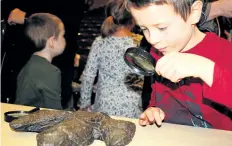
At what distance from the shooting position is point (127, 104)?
1.99m

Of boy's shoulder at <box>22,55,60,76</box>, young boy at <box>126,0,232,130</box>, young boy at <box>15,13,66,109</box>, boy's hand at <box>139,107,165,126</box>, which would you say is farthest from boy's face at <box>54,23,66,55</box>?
boy's hand at <box>139,107,165,126</box>

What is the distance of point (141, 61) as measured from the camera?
37.1 inches

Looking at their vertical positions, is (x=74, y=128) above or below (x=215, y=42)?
below

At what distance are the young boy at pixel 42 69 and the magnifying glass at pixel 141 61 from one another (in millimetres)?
981

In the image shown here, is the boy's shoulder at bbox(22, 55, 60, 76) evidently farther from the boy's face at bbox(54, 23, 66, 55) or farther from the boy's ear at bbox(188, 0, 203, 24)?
the boy's ear at bbox(188, 0, 203, 24)

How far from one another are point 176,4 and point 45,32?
1.39 m

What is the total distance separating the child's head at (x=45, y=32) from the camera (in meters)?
2.11

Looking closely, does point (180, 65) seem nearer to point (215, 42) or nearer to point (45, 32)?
point (215, 42)

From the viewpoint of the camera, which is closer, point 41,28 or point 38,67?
point 38,67

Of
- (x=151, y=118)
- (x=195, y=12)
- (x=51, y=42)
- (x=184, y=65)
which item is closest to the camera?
(x=184, y=65)

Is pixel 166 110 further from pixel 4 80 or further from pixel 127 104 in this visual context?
pixel 4 80

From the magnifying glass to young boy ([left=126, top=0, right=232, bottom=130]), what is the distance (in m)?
0.03

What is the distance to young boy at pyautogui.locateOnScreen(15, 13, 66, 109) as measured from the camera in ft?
6.15

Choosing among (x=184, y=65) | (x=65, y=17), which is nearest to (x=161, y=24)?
(x=184, y=65)
